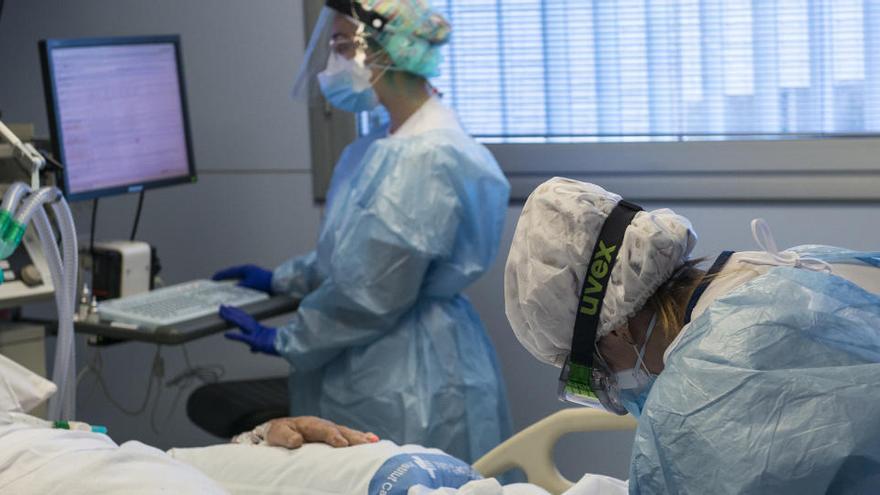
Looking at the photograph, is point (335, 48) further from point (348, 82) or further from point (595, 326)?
point (595, 326)

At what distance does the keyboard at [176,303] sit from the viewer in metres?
2.55

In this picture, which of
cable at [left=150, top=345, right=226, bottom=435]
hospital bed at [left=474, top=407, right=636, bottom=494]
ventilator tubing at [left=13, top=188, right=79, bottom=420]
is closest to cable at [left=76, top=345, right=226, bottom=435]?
cable at [left=150, top=345, right=226, bottom=435]

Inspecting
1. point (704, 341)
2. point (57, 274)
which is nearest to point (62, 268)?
point (57, 274)

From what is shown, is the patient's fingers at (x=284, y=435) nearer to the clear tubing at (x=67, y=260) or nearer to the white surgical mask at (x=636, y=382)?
the clear tubing at (x=67, y=260)

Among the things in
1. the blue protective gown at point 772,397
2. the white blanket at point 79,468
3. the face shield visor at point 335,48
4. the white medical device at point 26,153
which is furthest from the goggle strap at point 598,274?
the face shield visor at point 335,48

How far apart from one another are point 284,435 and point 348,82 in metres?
1.11

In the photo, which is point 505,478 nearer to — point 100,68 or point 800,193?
point 800,193

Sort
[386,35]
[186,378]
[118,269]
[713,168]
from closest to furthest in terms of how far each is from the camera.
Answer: [386,35] → [118,269] → [713,168] → [186,378]

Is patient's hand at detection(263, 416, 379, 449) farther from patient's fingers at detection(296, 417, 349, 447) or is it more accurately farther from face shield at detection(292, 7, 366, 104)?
face shield at detection(292, 7, 366, 104)

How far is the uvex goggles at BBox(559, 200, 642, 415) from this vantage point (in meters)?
1.38

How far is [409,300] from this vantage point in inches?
98.5

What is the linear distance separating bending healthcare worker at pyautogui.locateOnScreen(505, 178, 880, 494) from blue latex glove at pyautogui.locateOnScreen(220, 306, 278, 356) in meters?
1.25

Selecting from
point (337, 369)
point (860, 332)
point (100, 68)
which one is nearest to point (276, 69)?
point (100, 68)

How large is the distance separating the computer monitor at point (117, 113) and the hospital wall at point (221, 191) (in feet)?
1.15
